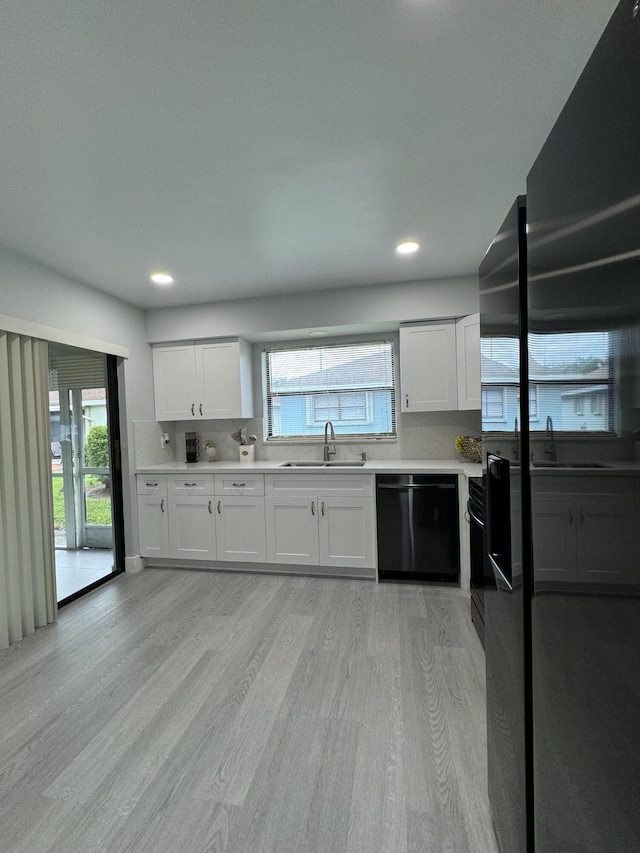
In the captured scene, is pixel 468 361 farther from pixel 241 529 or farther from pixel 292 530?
pixel 241 529

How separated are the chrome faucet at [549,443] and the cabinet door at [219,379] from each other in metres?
3.39

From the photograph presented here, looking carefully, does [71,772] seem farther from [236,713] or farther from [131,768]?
[236,713]

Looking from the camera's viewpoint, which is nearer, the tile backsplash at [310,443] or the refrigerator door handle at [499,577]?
the refrigerator door handle at [499,577]

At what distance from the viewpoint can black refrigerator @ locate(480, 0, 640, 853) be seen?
1.61ft

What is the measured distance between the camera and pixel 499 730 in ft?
3.78

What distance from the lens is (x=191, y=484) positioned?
371 cm

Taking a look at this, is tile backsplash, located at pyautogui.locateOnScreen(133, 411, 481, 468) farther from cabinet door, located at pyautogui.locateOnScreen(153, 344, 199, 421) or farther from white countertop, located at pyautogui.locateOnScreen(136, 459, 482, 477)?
cabinet door, located at pyautogui.locateOnScreen(153, 344, 199, 421)

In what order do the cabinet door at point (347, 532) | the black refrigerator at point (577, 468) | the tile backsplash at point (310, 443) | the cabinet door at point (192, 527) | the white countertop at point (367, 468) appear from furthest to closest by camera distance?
the tile backsplash at point (310, 443)
the cabinet door at point (192, 527)
the cabinet door at point (347, 532)
the white countertop at point (367, 468)
the black refrigerator at point (577, 468)

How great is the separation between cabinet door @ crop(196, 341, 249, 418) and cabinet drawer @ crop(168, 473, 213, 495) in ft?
2.14

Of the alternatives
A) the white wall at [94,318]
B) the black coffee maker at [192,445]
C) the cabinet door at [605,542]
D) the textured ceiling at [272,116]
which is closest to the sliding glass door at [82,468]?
the white wall at [94,318]

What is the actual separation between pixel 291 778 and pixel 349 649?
2.88 ft

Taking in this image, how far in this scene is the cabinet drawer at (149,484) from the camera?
12.4 feet

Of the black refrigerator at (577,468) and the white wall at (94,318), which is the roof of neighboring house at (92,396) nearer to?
the white wall at (94,318)

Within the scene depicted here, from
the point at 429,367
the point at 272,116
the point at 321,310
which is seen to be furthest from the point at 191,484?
the point at 272,116
